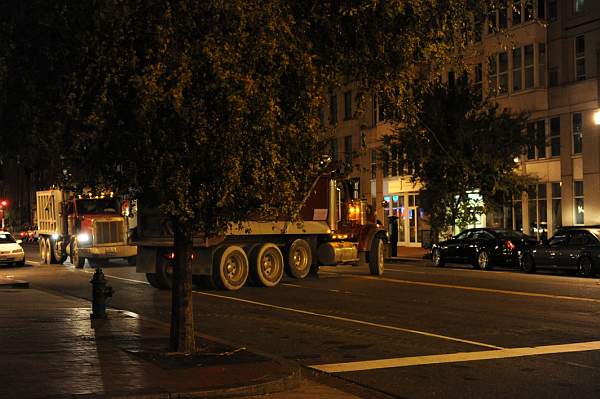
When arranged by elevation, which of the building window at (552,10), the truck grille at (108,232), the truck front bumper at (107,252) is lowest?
the truck front bumper at (107,252)

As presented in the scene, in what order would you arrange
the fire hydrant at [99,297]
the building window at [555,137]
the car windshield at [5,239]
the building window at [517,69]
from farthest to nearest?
1. the building window at [517,69]
2. the building window at [555,137]
3. the car windshield at [5,239]
4. the fire hydrant at [99,297]

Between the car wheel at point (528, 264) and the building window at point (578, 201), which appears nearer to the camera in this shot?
the car wheel at point (528, 264)

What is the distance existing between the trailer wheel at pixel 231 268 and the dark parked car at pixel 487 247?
1064 centimetres

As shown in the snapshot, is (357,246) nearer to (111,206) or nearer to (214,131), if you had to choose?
(111,206)

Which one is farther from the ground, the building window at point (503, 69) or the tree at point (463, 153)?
the building window at point (503, 69)

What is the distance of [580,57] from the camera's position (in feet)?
121

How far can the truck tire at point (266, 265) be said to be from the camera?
23.1 m

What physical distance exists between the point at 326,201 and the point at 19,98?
15670mm

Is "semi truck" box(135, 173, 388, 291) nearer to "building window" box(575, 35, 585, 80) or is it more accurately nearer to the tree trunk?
the tree trunk

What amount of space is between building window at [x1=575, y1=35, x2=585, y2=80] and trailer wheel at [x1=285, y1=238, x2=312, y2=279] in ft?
58.8

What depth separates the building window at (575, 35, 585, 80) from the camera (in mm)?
36844

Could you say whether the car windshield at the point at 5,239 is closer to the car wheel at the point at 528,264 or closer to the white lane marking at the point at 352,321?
the white lane marking at the point at 352,321

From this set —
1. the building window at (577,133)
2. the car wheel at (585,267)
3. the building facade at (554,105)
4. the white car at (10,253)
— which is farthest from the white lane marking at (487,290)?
the white car at (10,253)

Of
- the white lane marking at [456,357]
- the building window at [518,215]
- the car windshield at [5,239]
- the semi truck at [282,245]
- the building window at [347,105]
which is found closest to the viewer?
the white lane marking at [456,357]
